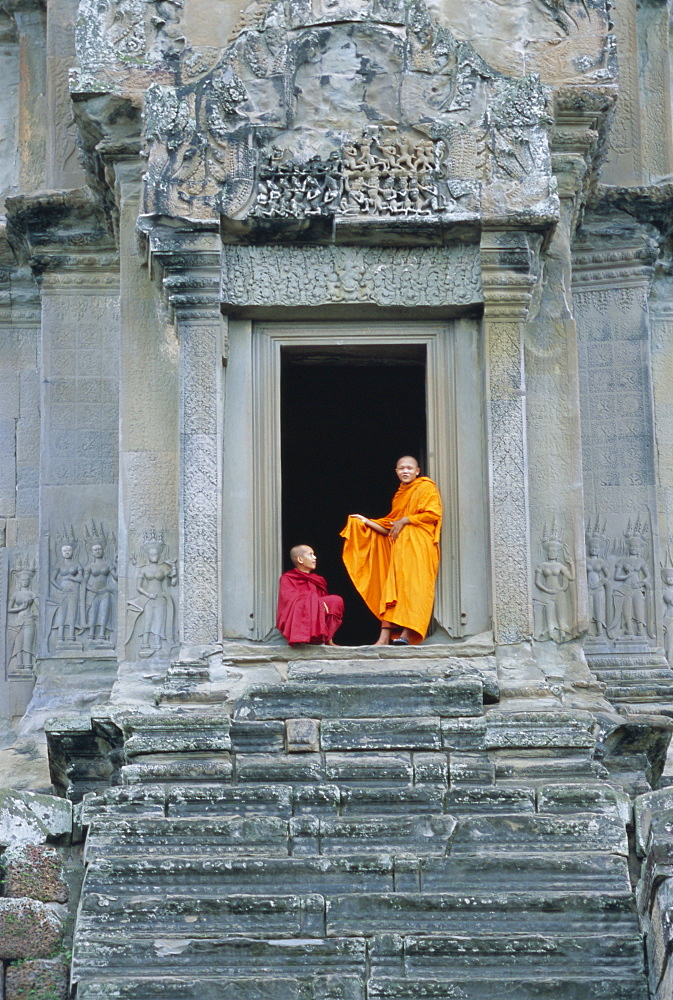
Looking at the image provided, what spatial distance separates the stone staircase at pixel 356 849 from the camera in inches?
455

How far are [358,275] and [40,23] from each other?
531 cm

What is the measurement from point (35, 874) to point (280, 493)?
3762 millimetres

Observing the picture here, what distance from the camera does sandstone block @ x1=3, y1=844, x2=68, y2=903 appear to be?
12.5 meters

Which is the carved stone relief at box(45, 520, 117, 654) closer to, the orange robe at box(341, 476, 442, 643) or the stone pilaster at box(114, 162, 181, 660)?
the stone pilaster at box(114, 162, 181, 660)

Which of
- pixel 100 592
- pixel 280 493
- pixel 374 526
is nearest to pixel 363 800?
pixel 374 526

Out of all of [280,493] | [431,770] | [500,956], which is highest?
[280,493]

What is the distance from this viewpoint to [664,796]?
12.6m

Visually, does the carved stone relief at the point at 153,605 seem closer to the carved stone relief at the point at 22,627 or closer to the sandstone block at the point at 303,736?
the sandstone block at the point at 303,736

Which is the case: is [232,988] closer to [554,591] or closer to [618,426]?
[554,591]

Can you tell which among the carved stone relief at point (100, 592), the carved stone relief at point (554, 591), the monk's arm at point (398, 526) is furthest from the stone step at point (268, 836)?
the carved stone relief at point (100, 592)

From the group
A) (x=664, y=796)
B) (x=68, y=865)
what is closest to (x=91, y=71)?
(x=68, y=865)

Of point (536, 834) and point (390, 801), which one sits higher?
point (390, 801)

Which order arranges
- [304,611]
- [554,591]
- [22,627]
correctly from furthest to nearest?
[22,627]
[554,591]
[304,611]

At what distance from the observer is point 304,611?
1430cm
